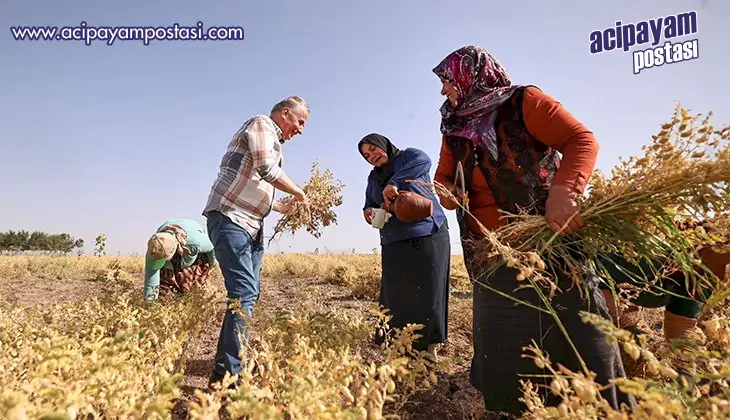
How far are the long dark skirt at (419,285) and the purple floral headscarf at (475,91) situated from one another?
1.10 metres

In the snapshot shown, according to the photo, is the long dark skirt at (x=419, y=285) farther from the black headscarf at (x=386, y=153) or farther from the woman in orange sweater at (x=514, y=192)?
the woman in orange sweater at (x=514, y=192)

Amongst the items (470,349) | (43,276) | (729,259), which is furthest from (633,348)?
(43,276)

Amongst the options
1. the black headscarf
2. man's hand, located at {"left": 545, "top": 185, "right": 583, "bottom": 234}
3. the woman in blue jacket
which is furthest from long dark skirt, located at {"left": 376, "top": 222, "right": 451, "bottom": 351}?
man's hand, located at {"left": 545, "top": 185, "right": 583, "bottom": 234}

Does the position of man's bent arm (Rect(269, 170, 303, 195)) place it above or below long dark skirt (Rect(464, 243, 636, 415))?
above

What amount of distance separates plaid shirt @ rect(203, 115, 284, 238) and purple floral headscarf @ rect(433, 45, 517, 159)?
1188 millimetres

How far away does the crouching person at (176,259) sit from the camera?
4.07m

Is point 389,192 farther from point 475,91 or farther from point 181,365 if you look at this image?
point 181,365

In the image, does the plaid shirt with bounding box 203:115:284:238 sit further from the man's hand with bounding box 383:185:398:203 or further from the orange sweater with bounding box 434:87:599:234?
the orange sweater with bounding box 434:87:599:234

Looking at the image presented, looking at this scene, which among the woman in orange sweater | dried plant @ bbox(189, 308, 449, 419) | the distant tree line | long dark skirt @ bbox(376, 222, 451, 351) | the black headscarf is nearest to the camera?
dried plant @ bbox(189, 308, 449, 419)

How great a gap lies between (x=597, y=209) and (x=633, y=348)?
778mm

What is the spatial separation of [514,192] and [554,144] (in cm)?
25

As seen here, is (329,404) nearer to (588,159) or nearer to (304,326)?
(304,326)

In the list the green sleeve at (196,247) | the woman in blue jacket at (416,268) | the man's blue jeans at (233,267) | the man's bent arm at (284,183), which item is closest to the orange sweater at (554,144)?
the woman in blue jacket at (416,268)

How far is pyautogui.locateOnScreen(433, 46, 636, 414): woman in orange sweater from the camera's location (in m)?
1.69
